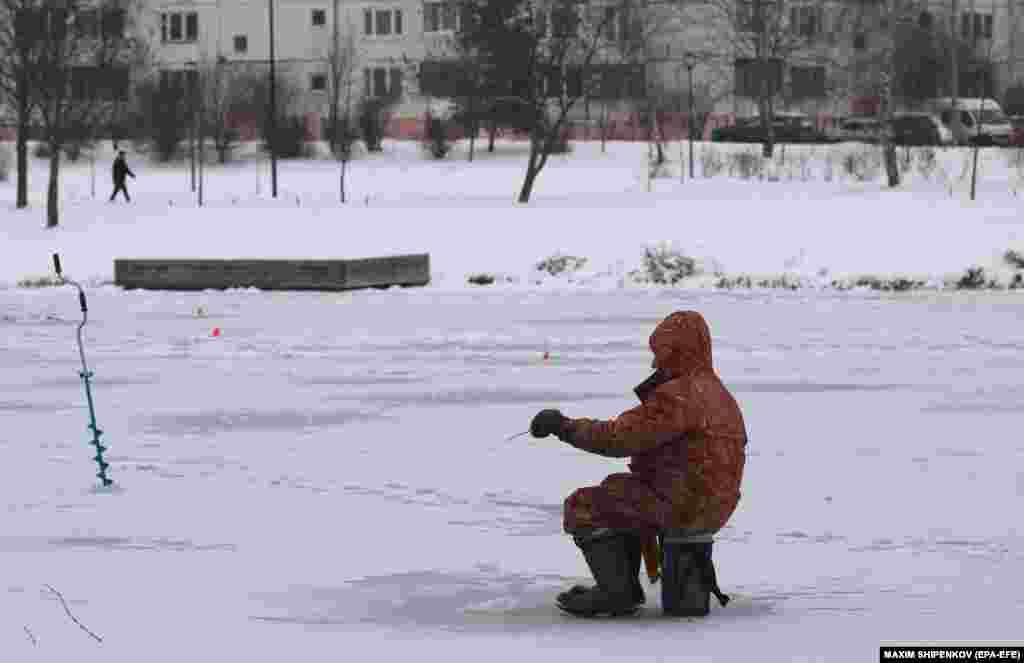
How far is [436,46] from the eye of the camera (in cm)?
7462

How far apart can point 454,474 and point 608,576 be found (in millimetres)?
4061

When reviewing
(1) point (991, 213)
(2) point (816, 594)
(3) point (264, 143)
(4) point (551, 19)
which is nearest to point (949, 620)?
(2) point (816, 594)

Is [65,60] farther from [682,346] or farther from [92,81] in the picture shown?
[682,346]

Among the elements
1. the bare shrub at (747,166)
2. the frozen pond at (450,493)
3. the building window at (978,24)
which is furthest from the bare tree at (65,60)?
the building window at (978,24)

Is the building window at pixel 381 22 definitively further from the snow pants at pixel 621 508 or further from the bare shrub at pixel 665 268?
the snow pants at pixel 621 508

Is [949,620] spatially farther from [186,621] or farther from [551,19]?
[551,19]

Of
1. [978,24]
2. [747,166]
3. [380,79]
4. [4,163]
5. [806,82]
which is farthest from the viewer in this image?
[380,79]

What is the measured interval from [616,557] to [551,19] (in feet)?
131

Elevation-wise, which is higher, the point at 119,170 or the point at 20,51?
the point at 20,51

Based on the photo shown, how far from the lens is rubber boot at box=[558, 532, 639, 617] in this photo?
8.22 metres

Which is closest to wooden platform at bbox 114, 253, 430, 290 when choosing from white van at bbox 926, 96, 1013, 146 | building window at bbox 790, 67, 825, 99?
white van at bbox 926, 96, 1013, 146

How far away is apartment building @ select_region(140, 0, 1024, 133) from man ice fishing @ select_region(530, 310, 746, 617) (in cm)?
6230

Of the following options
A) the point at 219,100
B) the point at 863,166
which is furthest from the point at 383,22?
the point at 863,166

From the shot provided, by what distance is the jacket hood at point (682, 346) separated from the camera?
7.99 meters
